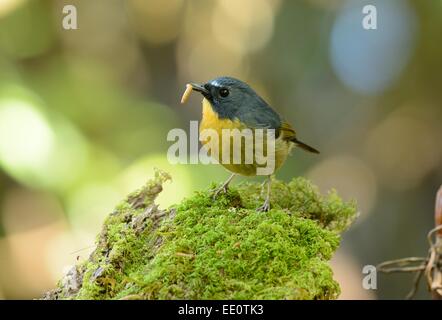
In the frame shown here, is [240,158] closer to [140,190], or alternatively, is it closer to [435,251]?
[140,190]

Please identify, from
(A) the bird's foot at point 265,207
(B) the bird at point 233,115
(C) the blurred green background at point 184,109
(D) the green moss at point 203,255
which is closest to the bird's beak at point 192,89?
(B) the bird at point 233,115

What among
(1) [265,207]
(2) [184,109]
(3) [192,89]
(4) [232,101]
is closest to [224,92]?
(4) [232,101]

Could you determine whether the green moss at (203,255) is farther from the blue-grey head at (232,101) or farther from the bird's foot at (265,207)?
the blue-grey head at (232,101)

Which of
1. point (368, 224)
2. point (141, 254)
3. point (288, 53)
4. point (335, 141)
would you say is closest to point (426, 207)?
point (368, 224)

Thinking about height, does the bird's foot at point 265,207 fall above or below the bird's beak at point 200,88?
below

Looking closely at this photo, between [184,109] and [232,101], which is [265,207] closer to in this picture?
[232,101]

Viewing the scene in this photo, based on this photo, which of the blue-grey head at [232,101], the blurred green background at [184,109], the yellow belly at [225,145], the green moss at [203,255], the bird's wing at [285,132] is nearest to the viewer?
the green moss at [203,255]

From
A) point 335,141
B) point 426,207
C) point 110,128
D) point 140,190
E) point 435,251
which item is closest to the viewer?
point 435,251
